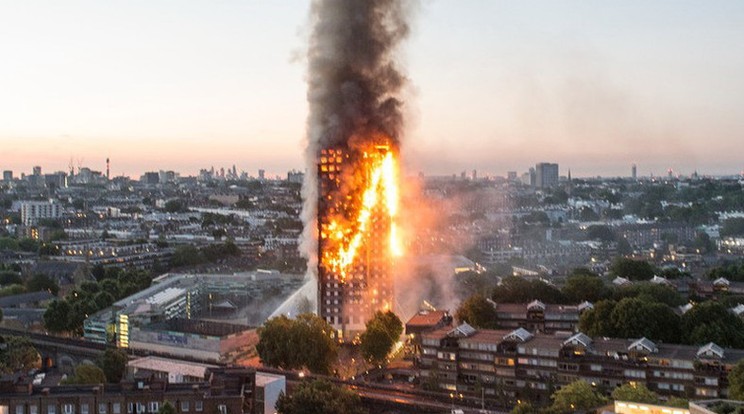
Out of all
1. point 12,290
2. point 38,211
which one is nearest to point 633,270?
point 12,290

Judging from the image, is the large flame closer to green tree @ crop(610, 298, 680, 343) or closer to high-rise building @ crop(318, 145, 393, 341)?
high-rise building @ crop(318, 145, 393, 341)

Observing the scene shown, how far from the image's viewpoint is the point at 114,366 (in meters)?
23.9

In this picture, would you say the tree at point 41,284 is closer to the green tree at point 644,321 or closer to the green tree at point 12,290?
the green tree at point 12,290

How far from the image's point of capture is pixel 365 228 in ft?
104

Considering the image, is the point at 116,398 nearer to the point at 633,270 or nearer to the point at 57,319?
the point at 57,319

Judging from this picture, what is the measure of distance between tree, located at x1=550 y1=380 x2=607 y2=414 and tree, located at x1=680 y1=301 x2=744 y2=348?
22.2ft

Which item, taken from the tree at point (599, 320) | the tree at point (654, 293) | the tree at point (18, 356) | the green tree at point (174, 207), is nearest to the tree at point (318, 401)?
the tree at point (599, 320)

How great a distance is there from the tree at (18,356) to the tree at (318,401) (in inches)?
A: 390

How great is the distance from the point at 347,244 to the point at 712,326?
477 inches

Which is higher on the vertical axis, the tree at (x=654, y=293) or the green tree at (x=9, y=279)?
the tree at (x=654, y=293)

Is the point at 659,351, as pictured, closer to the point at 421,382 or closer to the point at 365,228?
the point at 421,382

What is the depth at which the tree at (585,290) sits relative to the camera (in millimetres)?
31759

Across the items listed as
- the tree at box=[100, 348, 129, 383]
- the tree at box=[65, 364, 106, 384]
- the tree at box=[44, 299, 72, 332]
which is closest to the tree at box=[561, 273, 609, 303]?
the tree at box=[100, 348, 129, 383]

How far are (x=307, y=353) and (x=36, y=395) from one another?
30.0 feet
